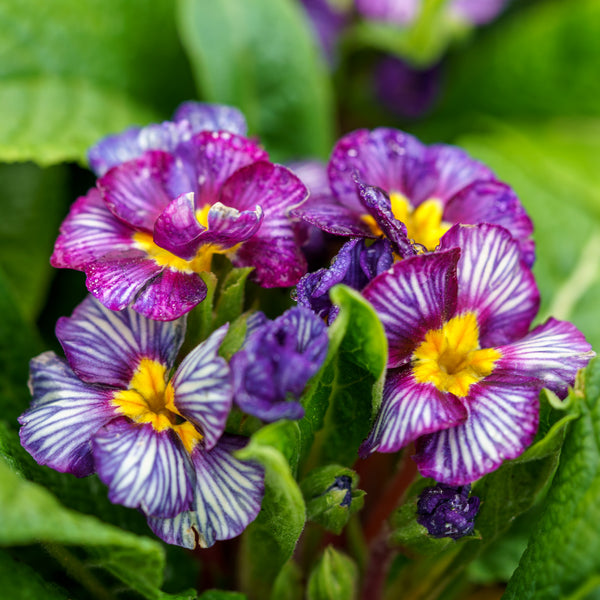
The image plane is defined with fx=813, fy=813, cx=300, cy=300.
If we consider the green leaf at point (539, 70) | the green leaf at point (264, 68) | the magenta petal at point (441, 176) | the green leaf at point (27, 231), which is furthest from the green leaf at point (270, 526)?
the green leaf at point (539, 70)

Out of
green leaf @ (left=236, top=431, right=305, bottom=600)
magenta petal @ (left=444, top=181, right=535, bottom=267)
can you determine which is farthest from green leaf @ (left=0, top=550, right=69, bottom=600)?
magenta petal @ (left=444, top=181, right=535, bottom=267)

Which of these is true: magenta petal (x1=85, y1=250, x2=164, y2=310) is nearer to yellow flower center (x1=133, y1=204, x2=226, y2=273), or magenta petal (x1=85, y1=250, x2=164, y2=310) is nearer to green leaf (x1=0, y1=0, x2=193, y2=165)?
yellow flower center (x1=133, y1=204, x2=226, y2=273)

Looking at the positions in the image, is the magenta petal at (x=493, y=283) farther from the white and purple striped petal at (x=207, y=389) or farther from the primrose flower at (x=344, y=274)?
the white and purple striped petal at (x=207, y=389)

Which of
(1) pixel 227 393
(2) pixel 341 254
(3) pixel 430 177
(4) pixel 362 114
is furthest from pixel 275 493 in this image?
(4) pixel 362 114

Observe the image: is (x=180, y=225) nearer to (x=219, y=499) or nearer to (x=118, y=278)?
(x=118, y=278)

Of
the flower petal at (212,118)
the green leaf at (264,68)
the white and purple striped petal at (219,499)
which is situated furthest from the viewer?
the green leaf at (264,68)

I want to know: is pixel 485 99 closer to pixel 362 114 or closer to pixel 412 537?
pixel 362 114
